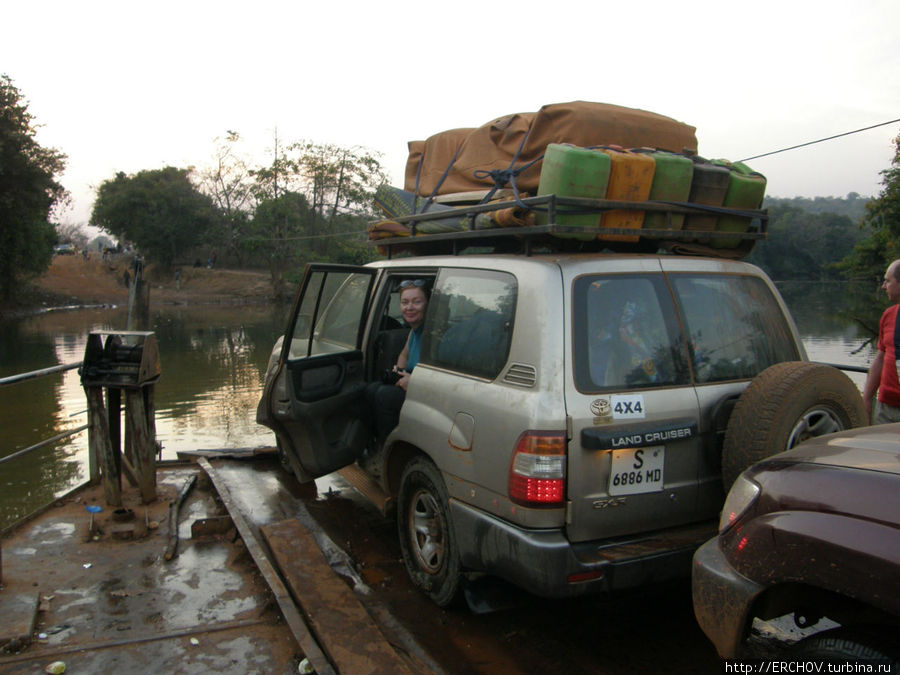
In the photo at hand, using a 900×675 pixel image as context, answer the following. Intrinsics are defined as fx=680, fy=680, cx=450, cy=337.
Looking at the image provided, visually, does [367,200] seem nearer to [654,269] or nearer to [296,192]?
[296,192]

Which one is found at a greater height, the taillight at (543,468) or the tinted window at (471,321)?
the tinted window at (471,321)

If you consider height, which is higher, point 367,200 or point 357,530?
point 367,200

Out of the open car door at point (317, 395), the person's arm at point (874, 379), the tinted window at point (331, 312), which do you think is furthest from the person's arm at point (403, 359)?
the person's arm at point (874, 379)

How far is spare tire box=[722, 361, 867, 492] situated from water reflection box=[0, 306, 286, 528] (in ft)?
15.4

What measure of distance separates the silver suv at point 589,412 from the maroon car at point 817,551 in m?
0.53

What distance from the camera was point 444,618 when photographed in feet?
11.8

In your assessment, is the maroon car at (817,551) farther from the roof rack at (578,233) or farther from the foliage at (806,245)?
the foliage at (806,245)

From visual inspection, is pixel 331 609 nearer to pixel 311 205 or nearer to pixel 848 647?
pixel 848 647

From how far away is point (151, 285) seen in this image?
5422cm

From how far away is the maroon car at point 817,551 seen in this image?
1.88 metres

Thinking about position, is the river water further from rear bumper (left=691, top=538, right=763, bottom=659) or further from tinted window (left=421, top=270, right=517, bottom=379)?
rear bumper (left=691, top=538, right=763, bottom=659)

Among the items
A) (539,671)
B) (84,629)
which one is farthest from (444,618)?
(84,629)

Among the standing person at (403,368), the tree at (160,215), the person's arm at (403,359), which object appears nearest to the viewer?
the standing person at (403,368)

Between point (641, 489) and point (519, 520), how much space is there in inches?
22.1
